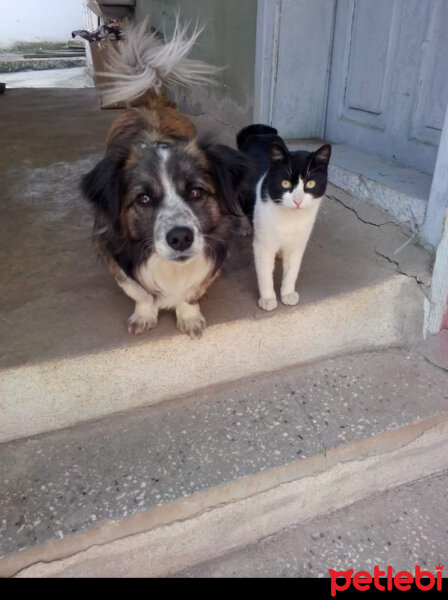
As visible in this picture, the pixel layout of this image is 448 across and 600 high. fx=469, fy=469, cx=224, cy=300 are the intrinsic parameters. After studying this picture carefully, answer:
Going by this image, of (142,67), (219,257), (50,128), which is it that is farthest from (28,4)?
(219,257)

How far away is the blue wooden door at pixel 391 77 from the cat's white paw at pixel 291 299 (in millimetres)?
1034

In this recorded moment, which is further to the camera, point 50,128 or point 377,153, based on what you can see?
point 50,128

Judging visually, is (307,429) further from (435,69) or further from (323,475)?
(435,69)

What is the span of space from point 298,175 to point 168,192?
44 centimetres

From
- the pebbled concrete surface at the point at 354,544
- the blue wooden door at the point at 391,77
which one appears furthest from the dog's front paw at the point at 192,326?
the blue wooden door at the point at 391,77

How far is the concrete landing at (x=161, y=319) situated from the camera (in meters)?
1.56

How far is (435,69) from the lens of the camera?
2131mm

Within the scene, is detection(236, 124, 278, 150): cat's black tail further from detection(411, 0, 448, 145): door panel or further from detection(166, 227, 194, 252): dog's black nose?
detection(166, 227, 194, 252): dog's black nose

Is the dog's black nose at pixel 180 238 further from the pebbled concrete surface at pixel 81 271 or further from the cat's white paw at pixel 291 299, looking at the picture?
the cat's white paw at pixel 291 299

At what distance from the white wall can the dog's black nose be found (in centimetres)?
1546

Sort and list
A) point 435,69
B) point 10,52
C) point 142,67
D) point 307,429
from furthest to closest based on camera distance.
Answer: point 10,52 < point 142,67 < point 435,69 < point 307,429

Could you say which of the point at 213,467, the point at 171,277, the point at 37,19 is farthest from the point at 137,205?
the point at 37,19

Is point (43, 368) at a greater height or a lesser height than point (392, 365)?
greater

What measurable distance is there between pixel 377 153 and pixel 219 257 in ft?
4.55
